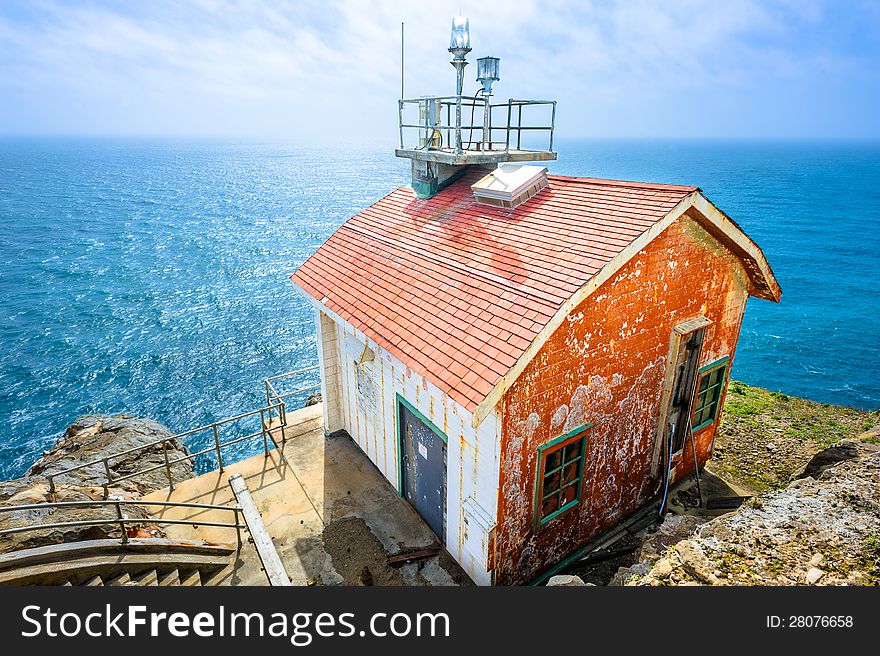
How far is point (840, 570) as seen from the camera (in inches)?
260

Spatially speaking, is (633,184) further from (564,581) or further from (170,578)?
(170,578)

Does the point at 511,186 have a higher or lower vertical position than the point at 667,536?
higher

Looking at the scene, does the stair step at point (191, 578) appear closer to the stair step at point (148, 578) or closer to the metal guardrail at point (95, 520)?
the stair step at point (148, 578)

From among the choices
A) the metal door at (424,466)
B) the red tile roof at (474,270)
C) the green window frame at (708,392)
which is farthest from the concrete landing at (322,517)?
the green window frame at (708,392)

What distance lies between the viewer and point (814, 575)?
257 inches

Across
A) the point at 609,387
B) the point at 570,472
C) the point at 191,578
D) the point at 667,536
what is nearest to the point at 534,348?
the point at 609,387

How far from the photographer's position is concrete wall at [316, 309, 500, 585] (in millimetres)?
7977

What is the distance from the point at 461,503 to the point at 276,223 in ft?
221

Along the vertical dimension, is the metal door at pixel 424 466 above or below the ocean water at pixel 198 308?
above

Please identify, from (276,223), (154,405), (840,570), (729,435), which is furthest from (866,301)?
(276,223)

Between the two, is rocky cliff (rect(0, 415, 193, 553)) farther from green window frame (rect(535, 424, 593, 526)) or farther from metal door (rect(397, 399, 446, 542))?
green window frame (rect(535, 424, 593, 526))

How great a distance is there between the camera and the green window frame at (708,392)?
1109cm

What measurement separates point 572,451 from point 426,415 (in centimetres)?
264

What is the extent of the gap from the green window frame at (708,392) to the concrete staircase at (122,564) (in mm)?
10111
